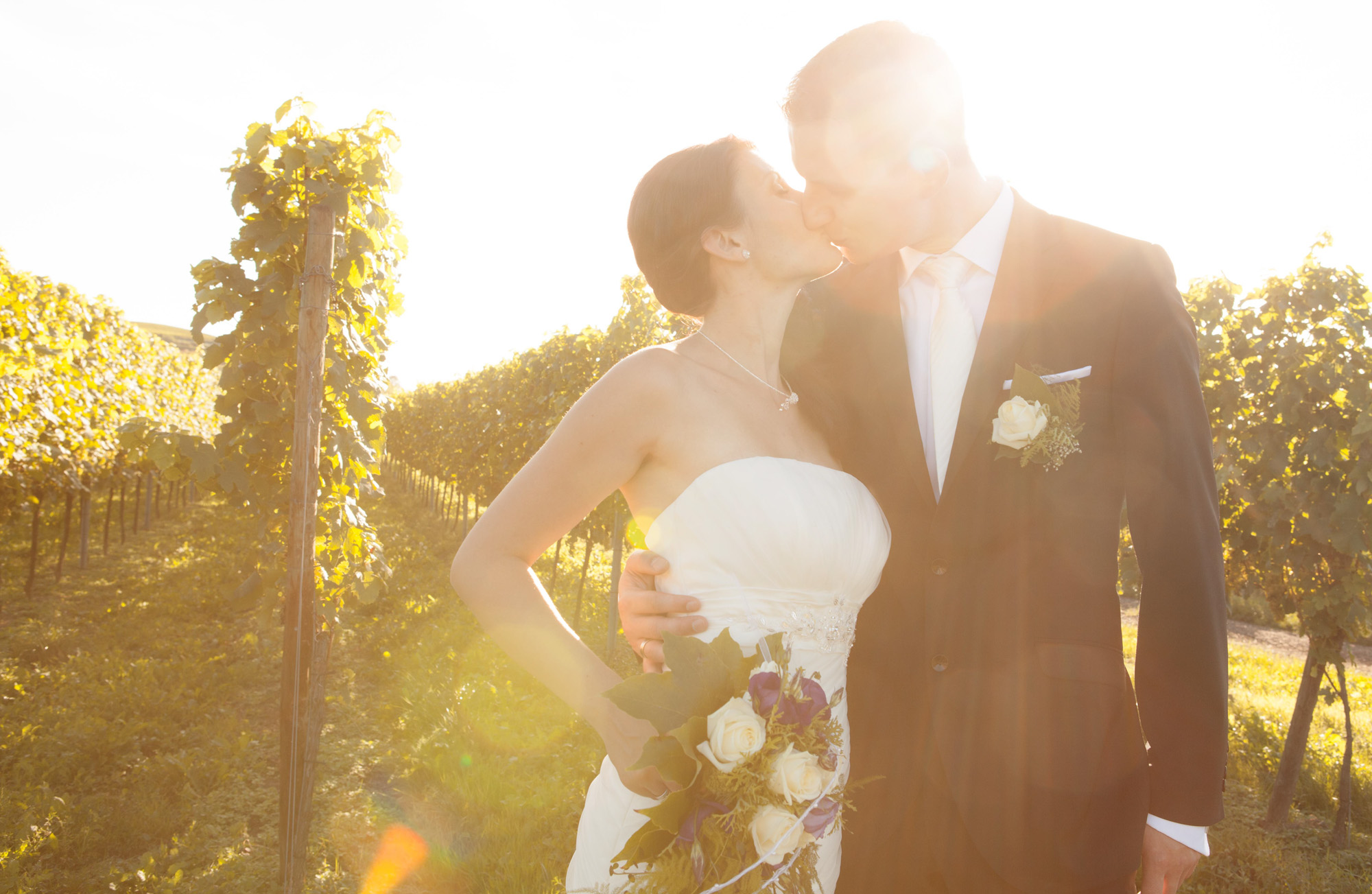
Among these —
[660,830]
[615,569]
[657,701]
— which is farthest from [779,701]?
[615,569]

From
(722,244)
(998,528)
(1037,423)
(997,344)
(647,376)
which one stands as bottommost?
(998,528)

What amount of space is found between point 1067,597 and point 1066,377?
0.55 metres

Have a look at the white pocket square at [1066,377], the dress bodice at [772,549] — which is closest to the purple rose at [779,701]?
the dress bodice at [772,549]

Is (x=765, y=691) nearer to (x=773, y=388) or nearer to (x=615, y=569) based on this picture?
(x=773, y=388)

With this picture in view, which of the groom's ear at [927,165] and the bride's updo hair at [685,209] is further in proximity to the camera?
the bride's updo hair at [685,209]

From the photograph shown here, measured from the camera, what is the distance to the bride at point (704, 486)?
184cm

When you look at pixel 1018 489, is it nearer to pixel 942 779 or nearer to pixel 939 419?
pixel 939 419

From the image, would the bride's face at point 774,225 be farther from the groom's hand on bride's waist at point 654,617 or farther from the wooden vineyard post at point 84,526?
the wooden vineyard post at point 84,526

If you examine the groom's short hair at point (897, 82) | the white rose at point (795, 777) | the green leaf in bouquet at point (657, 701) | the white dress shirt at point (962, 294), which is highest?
the groom's short hair at point (897, 82)

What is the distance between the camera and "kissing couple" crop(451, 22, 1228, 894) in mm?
1748

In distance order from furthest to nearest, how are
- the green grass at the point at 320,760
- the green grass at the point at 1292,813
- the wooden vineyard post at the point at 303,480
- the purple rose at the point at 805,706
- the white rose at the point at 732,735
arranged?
the green grass at the point at 1292,813 < the green grass at the point at 320,760 < the wooden vineyard post at the point at 303,480 < the purple rose at the point at 805,706 < the white rose at the point at 732,735

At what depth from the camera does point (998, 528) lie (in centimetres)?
188

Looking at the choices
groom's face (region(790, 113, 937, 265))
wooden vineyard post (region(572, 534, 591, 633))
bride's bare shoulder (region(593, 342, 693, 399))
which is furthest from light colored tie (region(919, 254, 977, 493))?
wooden vineyard post (region(572, 534, 591, 633))

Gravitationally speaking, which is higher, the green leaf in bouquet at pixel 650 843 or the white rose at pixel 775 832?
the white rose at pixel 775 832
